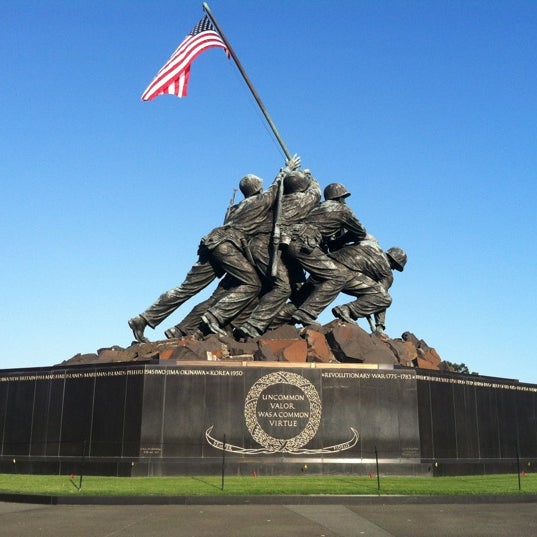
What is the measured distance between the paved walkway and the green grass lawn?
927 millimetres

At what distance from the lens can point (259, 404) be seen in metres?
19.9

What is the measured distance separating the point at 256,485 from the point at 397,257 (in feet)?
42.1

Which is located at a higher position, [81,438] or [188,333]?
[188,333]

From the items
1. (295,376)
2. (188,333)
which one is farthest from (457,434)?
(188,333)

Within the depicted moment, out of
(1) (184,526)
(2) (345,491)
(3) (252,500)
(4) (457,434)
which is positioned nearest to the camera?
(1) (184,526)

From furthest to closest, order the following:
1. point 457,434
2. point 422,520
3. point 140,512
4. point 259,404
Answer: point 457,434
point 259,404
point 140,512
point 422,520

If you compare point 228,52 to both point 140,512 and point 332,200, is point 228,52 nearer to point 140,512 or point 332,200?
point 332,200

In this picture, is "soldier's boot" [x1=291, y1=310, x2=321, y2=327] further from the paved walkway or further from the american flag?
the paved walkway

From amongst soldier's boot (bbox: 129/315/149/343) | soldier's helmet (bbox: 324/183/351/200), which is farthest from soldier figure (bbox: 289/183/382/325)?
soldier's boot (bbox: 129/315/149/343)

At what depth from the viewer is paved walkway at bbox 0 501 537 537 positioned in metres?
10.2

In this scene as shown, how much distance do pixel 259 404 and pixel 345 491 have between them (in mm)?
5393

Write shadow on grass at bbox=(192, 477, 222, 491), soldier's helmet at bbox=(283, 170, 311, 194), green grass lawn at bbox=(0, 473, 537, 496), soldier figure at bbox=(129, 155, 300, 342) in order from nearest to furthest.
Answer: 1. green grass lawn at bbox=(0, 473, 537, 496)
2. shadow on grass at bbox=(192, 477, 222, 491)
3. soldier figure at bbox=(129, 155, 300, 342)
4. soldier's helmet at bbox=(283, 170, 311, 194)

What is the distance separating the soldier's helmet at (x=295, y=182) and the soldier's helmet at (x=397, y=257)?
412cm

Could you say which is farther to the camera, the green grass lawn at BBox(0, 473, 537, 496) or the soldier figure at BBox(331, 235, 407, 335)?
the soldier figure at BBox(331, 235, 407, 335)
